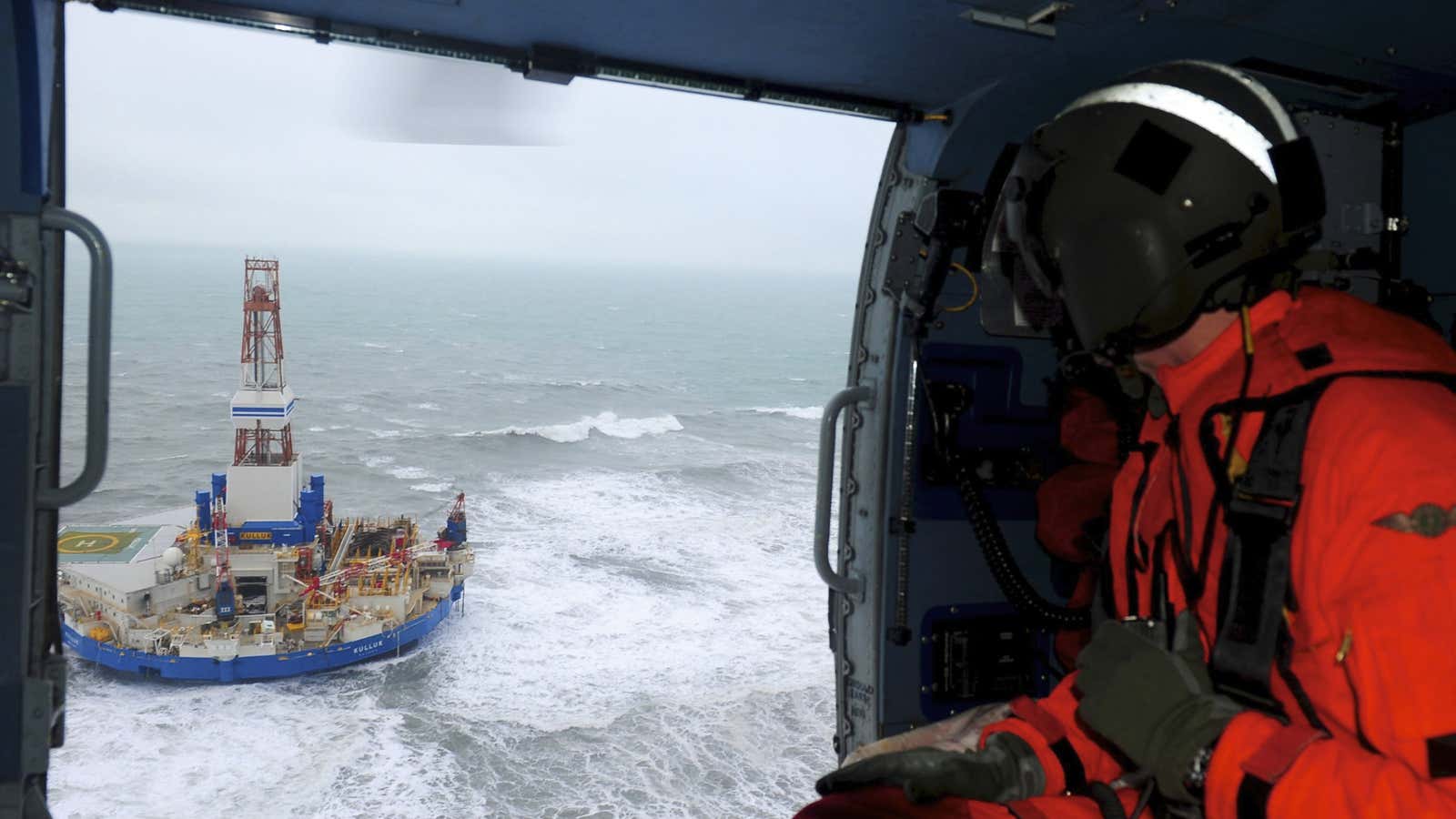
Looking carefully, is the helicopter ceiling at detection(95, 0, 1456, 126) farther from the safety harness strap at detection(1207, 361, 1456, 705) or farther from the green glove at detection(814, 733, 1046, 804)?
the green glove at detection(814, 733, 1046, 804)

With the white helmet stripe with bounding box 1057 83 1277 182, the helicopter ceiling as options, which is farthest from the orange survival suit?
the helicopter ceiling

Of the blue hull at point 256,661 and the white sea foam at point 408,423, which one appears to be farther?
the white sea foam at point 408,423

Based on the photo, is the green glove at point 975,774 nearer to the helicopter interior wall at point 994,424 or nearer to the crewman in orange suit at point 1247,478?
the crewman in orange suit at point 1247,478

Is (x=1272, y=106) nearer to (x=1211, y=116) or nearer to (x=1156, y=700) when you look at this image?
(x=1211, y=116)

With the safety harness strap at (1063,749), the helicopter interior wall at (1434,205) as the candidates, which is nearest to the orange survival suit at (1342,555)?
the safety harness strap at (1063,749)

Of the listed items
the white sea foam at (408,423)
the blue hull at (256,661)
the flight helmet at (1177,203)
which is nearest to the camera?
the flight helmet at (1177,203)
